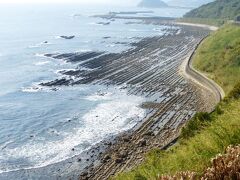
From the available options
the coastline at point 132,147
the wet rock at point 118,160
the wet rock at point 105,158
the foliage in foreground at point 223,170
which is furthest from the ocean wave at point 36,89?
the foliage in foreground at point 223,170

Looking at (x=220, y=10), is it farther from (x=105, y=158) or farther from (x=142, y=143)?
(x=105, y=158)

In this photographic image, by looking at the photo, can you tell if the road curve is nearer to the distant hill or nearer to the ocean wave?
the ocean wave

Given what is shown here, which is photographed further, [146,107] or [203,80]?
[203,80]

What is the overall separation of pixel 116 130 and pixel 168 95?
1387 cm

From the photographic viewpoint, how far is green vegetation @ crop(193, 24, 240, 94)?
51912mm

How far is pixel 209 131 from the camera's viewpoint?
38.4 ft

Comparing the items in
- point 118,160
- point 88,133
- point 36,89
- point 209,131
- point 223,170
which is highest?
point 223,170

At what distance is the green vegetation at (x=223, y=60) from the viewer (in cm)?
5191

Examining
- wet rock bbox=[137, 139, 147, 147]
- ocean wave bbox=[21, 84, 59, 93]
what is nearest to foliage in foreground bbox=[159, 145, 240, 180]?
wet rock bbox=[137, 139, 147, 147]

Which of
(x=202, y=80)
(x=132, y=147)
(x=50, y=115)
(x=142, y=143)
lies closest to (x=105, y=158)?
(x=132, y=147)

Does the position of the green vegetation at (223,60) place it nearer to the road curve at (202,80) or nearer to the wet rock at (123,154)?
the road curve at (202,80)

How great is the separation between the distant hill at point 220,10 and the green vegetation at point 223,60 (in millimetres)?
67924

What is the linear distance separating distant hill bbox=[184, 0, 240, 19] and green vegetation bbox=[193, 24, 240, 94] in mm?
A: 67924

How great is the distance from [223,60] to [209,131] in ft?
166
